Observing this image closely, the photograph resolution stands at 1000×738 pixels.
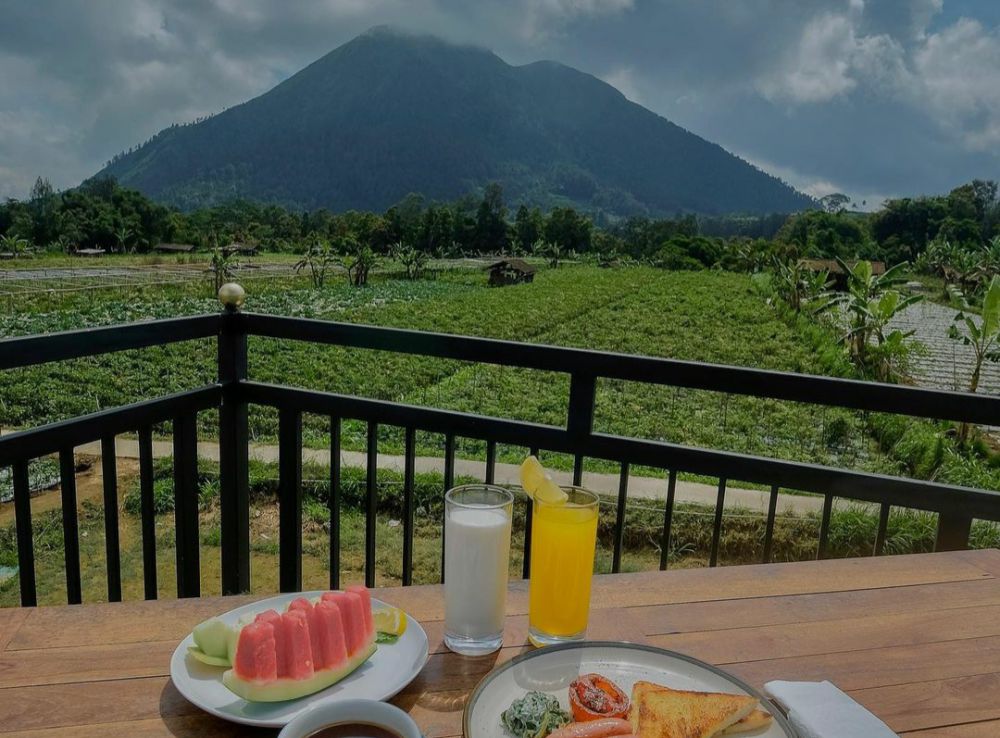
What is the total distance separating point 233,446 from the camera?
1.82m

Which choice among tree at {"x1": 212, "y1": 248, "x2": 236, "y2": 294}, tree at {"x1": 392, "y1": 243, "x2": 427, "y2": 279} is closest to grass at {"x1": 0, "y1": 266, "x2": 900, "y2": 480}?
tree at {"x1": 212, "y1": 248, "x2": 236, "y2": 294}

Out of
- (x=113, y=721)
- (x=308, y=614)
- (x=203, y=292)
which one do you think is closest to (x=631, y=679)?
(x=308, y=614)

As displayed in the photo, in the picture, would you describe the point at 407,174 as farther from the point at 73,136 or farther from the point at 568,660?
the point at 568,660

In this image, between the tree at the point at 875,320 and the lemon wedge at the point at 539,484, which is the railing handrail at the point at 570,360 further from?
the tree at the point at 875,320

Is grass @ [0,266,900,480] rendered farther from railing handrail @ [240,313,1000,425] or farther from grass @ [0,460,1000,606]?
railing handrail @ [240,313,1000,425]

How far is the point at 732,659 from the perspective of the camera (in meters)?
0.71

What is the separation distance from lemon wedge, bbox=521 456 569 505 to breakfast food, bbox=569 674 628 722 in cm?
18

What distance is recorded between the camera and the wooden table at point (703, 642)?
0.59 meters

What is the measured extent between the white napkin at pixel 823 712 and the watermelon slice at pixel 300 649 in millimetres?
370

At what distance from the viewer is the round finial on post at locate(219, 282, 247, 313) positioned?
68.1 inches

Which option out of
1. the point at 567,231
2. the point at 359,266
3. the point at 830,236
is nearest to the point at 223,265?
the point at 359,266

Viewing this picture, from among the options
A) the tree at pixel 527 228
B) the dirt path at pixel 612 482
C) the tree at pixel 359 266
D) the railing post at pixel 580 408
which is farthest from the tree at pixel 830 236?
the railing post at pixel 580 408

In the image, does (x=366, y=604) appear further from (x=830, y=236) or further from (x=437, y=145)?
(x=437, y=145)

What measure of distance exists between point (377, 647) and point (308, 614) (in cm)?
9
